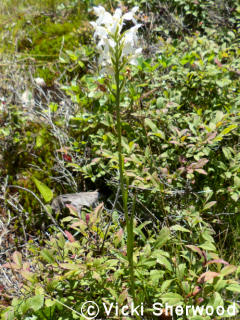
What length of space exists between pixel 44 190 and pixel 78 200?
32 cm

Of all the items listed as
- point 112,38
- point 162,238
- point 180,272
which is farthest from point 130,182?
point 112,38

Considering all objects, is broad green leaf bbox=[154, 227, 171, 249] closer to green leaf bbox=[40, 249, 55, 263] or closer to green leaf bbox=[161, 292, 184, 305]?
green leaf bbox=[161, 292, 184, 305]

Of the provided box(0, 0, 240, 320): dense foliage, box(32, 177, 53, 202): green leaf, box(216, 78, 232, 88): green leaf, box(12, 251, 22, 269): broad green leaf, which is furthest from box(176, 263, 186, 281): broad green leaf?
box(216, 78, 232, 88): green leaf

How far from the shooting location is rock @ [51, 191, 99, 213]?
1.98 meters

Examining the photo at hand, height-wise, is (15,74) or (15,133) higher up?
(15,74)

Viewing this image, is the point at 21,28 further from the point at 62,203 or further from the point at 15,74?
the point at 62,203

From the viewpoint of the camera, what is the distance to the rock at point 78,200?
6.49 feet

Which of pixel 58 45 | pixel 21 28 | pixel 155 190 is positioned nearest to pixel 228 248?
pixel 155 190

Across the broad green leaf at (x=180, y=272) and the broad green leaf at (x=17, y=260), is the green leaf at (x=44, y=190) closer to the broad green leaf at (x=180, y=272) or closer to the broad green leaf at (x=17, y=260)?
→ the broad green leaf at (x=17, y=260)

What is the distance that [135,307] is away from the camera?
4.24 feet

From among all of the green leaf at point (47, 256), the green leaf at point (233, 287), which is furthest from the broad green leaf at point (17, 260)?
the green leaf at point (233, 287)

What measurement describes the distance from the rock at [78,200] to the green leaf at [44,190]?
7 cm

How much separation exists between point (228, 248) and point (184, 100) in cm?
110

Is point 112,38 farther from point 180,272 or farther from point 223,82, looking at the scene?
point 223,82
